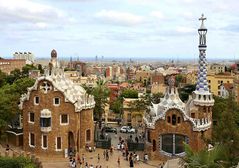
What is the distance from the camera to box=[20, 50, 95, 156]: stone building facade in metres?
38.5

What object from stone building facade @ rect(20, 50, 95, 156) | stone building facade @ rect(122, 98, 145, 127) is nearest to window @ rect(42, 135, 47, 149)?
stone building facade @ rect(20, 50, 95, 156)

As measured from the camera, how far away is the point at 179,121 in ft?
119

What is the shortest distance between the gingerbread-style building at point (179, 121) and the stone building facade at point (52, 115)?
23.0ft

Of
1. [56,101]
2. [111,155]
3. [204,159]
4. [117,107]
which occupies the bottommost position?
[111,155]

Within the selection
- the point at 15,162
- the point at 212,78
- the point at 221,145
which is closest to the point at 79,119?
the point at 15,162

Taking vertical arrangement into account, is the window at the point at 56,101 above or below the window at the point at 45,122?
above

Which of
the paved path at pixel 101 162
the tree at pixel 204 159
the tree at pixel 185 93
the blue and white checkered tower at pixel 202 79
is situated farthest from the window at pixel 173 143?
the tree at pixel 185 93

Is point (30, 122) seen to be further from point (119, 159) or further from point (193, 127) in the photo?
point (193, 127)

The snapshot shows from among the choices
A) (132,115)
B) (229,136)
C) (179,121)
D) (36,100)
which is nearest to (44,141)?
(36,100)

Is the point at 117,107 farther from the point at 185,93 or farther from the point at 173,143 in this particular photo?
the point at 173,143

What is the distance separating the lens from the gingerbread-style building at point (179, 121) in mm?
36219

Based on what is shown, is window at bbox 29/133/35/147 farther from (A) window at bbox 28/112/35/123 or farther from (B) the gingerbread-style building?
(B) the gingerbread-style building

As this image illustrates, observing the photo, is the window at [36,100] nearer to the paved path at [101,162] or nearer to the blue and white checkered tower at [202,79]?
the paved path at [101,162]

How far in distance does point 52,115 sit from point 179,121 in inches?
461
